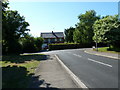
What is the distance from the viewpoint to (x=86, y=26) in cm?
5662

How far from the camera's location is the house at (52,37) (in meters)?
81.7

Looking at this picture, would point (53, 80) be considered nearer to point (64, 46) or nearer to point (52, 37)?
point (64, 46)

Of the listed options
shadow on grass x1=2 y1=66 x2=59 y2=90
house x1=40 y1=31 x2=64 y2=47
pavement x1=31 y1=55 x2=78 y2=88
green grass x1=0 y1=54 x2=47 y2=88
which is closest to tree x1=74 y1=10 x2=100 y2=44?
house x1=40 y1=31 x2=64 y2=47

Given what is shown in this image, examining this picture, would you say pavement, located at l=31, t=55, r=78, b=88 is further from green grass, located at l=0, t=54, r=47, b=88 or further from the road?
the road

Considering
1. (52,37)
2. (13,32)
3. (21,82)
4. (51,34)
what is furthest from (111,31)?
(51,34)

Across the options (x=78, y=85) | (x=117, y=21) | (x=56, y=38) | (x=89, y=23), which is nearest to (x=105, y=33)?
(x=117, y=21)

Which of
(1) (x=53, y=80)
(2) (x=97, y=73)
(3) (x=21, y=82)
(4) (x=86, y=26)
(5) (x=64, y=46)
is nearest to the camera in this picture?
(3) (x=21, y=82)

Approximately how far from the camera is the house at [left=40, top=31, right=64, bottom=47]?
8169 centimetres

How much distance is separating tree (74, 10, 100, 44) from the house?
25.6 metres

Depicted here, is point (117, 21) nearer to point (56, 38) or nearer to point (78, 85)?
point (78, 85)

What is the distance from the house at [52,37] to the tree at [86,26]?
84.2ft

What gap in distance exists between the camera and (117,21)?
87.7 feet

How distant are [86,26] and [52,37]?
2978 centimetres

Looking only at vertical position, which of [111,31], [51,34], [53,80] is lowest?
[53,80]
